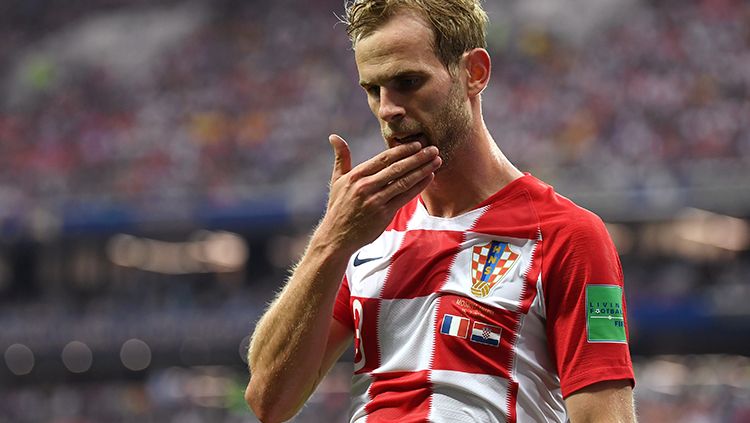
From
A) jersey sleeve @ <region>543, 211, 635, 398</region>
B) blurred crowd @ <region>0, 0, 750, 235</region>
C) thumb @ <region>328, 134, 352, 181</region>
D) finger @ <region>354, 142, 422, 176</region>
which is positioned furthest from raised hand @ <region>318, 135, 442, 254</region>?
blurred crowd @ <region>0, 0, 750, 235</region>

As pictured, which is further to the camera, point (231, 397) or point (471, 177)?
point (231, 397)

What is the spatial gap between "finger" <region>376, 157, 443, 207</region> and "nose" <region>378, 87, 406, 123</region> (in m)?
0.14

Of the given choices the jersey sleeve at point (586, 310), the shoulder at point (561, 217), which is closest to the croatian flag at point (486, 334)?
the jersey sleeve at point (586, 310)

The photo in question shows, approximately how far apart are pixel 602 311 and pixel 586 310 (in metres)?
0.04

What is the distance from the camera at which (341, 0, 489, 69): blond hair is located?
274 centimetres

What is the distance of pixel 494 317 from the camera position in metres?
2.70

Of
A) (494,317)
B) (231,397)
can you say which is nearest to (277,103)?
(231,397)

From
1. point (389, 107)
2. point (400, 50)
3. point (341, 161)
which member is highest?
point (400, 50)

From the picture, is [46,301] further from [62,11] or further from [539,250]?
[539,250]

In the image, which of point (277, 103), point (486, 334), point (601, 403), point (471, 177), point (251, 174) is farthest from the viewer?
point (277, 103)

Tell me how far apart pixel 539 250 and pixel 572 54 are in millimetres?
22869

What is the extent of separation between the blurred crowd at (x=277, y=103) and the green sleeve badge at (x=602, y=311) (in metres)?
19.4

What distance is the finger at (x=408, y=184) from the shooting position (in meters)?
2.60

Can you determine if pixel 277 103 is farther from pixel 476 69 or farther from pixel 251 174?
pixel 476 69
